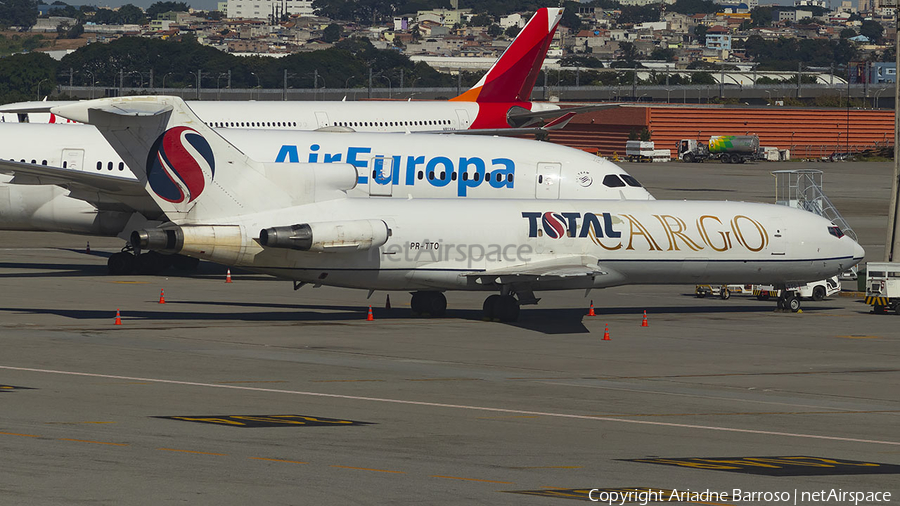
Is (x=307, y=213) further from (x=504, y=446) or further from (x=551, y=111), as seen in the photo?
(x=551, y=111)

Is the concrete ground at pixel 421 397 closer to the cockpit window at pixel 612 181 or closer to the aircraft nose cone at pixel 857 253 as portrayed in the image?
the aircraft nose cone at pixel 857 253

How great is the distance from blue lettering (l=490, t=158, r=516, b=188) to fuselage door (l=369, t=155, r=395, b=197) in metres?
3.43

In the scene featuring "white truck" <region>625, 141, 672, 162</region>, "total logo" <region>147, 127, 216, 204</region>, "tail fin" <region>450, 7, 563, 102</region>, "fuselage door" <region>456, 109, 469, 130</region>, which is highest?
"tail fin" <region>450, 7, 563, 102</region>

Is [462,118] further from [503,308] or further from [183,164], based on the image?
[183,164]

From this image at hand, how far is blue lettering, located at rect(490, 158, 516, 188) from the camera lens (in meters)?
42.9

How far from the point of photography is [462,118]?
61156 mm

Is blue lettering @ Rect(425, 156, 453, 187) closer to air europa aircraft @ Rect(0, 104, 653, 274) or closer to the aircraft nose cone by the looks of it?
air europa aircraft @ Rect(0, 104, 653, 274)

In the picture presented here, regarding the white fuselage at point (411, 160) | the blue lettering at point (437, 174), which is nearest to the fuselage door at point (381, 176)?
the white fuselage at point (411, 160)

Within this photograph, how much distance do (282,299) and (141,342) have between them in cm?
913

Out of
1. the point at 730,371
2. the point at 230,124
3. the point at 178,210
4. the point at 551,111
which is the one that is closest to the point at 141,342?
the point at 178,210

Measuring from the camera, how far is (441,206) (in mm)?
34344

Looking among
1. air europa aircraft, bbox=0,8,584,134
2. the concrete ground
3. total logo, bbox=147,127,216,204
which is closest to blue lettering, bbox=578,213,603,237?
the concrete ground

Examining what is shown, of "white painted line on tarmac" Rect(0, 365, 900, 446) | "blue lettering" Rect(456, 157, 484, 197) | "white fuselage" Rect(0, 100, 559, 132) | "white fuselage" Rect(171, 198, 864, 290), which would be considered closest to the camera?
"white painted line on tarmac" Rect(0, 365, 900, 446)

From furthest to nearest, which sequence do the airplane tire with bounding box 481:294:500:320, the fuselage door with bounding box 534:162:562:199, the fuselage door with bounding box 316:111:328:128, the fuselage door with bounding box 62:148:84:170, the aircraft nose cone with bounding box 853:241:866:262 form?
the fuselage door with bounding box 316:111:328:128 < the fuselage door with bounding box 534:162:562:199 < the fuselage door with bounding box 62:148:84:170 < the aircraft nose cone with bounding box 853:241:866:262 < the airplane tire with bounding box 481:294:500:320
